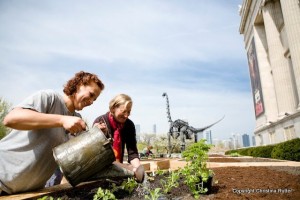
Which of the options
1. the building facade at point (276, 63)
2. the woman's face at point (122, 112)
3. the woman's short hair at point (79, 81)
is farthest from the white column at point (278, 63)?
the woman's short hair at point (79, 81)

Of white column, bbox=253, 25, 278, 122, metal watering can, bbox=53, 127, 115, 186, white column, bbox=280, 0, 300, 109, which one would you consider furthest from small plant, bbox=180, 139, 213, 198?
white column, bbox=253, 25, 278, 122

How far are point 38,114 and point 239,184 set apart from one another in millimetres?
2184

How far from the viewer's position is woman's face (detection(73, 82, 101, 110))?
222cm

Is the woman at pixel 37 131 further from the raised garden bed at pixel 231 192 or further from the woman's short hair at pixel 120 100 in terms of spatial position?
the woman's short hair at pixel 120 100

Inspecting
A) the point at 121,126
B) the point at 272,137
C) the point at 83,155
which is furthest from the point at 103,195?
the point at 272,137

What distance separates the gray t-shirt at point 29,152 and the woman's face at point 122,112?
1.09 m

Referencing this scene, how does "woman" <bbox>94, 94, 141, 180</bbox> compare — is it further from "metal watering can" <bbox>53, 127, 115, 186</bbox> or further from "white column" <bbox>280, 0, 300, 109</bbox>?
"white column" <bbox>280, 0, 300, 109</bbox>

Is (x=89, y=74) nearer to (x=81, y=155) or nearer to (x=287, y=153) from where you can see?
(x=81, y=155)

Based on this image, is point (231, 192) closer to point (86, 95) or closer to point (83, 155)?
point (83, 155)

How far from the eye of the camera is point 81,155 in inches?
72.6

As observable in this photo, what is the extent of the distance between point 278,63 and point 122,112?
20.2 m

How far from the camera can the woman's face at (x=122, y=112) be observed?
3.11m

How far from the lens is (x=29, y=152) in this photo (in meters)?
1.97

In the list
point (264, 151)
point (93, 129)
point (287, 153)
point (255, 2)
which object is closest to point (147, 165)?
point (93, 129)
